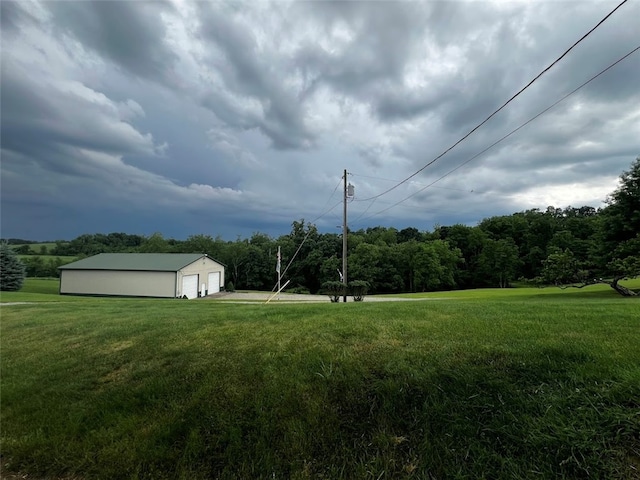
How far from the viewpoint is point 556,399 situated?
2.71m

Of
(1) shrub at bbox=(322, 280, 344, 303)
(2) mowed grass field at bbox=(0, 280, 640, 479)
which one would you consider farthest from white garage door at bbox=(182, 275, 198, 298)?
(2) mowed grass field at bbox=(0, 280, 640, 479)

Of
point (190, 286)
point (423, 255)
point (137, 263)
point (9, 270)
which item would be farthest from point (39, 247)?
point (423, 255)

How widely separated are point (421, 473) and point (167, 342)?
441 centimetres

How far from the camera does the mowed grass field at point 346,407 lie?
239cm

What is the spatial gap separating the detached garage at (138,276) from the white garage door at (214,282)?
5.21ft

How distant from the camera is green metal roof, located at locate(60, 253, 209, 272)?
3072 cm

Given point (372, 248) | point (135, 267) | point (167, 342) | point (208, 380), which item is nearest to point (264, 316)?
point (167, 342)

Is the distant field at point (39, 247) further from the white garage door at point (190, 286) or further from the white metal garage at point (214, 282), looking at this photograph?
the white garage door at point (190, 286)

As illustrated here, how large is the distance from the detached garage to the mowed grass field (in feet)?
87.4

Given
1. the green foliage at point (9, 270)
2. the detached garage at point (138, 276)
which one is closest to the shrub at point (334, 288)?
the detached garage at point (138, 276)

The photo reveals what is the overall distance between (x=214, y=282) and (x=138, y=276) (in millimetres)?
8574

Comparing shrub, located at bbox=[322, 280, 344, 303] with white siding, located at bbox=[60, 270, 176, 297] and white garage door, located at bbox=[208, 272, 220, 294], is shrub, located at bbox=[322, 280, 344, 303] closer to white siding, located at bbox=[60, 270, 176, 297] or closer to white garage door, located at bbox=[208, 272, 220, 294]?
white siding, located at bbox=[60, 270, 176, 297]

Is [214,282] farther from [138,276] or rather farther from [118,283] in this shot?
[118,283]

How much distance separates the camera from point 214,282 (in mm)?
37312
